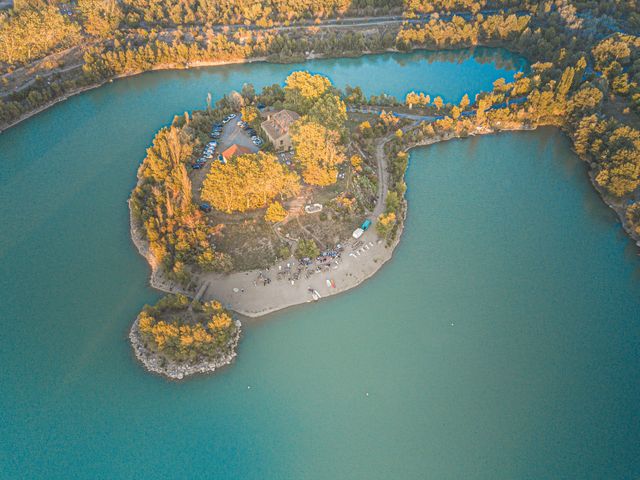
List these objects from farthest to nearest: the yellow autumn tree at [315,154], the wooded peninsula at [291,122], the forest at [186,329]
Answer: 1. the yellow autumn tree at [315,154]
2. the wooded peninsula at [291,122]
3. the forest at [186,329]

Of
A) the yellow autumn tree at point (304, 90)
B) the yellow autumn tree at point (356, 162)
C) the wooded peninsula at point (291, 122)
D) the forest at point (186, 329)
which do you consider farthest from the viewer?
the yellow autumn tree at point (304, 90)

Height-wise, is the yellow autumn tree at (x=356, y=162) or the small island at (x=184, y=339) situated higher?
the yellow autumn tree at (x=356, y=162)

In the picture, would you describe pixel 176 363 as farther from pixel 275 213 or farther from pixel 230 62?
pixel 230 62

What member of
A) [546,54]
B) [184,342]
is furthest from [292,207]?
[546,54]

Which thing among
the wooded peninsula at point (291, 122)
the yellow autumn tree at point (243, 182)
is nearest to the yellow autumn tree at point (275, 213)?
the wooded peninsula at point (291, 122)

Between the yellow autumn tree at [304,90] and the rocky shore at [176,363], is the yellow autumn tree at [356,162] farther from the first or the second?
the rocky shore at [176,363]

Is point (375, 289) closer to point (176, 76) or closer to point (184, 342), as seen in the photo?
point (184, 342)

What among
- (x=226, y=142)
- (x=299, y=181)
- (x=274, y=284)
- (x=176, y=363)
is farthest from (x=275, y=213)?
(x=226, y=142)
